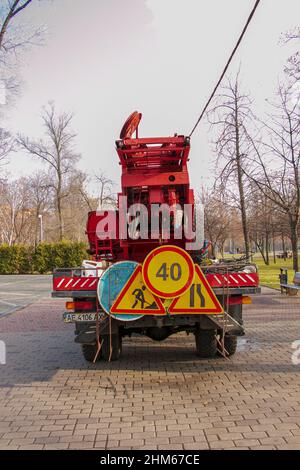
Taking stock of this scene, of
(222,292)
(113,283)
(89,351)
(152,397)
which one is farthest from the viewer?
(89,351)

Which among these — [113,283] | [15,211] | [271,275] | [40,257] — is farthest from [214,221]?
[15,211]

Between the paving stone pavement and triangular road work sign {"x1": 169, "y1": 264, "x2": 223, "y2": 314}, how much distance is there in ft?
2.91

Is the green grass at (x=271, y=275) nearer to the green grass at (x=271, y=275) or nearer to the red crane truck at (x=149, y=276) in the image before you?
the green grass at (x=271, y=275)

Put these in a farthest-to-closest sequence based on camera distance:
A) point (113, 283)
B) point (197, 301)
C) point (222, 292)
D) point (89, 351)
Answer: point (89, 351), point (222, 292), point (113, 283), point (197, 301)

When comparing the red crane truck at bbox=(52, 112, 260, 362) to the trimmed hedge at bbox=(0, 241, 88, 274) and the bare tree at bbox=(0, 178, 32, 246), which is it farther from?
the bare tree at bbox=(0, 178, 32, 246)

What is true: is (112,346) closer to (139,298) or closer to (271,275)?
(139,298)

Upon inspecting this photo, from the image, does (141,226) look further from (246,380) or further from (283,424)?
(283,424)

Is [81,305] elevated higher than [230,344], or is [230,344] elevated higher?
[81,305]

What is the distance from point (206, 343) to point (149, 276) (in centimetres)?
188

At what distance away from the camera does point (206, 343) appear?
6.53 metres

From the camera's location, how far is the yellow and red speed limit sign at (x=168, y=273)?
5152mm

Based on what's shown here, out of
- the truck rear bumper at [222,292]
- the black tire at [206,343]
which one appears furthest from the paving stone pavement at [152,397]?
the truck rear bumper at [222,292]

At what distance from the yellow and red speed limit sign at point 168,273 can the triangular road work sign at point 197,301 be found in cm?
17

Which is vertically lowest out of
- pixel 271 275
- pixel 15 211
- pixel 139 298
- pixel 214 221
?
pixel 271 275
